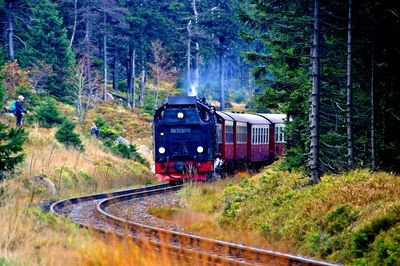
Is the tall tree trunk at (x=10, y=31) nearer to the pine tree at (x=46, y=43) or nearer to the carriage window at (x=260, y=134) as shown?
the pine tree at (x=46, y=43)

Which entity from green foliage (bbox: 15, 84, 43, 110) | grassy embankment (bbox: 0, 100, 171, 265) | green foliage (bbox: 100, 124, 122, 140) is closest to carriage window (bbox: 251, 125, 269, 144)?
grassy embankment (bbox: 0, 100, 171, 265)

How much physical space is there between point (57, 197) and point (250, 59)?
814 cm

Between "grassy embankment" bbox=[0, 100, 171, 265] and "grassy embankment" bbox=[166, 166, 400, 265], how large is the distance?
11.8 feet

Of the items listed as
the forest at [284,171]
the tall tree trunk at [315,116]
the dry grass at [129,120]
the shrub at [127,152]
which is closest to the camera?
the forest at [284,171]

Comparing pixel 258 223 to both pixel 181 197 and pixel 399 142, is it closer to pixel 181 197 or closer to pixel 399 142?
pixel 399 142

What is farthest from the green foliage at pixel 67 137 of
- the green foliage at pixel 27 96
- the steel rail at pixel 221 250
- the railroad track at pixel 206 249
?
the steel rail at pixel 221 250

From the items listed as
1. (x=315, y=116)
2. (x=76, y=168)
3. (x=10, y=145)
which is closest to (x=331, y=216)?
(x=315, y=116)

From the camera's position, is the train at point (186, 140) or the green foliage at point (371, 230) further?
the train at point (186, 140)

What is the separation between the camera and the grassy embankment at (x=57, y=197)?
8.42m

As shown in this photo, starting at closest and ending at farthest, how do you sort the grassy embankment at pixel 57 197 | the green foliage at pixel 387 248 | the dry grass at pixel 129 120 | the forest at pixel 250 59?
1. the grassy embankment at pixel 57 197
2. the green foliage at pixel 387 248
3. the forest at pixel 250 59
4. the dry grass at pixel 129 120

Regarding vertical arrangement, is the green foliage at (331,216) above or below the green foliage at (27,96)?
below

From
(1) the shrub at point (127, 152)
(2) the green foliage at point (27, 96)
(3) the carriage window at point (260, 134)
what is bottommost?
(1) the shrub at point (127, 152)

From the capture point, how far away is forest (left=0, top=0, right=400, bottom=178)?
57.0 ft

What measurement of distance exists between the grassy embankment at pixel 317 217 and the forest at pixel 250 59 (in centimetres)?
162
